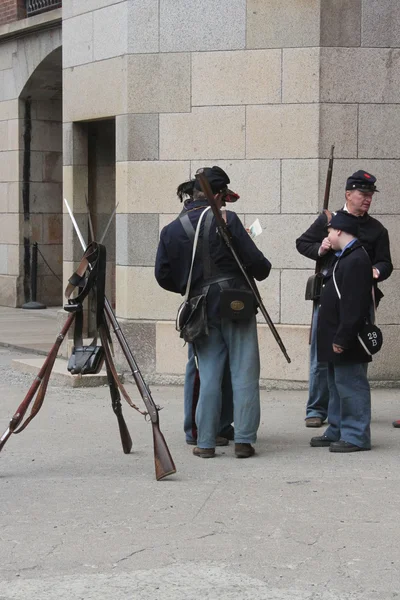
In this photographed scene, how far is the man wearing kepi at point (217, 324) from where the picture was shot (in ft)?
25.0

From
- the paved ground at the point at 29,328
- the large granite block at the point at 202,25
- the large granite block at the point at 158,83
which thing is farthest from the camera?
the paved ground at the point at 29,328

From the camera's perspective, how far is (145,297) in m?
10.8

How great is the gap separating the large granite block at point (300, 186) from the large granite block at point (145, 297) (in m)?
1.35

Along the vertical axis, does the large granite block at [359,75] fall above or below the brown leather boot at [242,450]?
above

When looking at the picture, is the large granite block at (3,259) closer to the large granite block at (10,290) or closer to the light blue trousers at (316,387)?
the large granite block at (10,290)

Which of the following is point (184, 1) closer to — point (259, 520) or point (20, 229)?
point (259, 520)

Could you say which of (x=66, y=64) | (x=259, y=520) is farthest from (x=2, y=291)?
(x=259, y=520)

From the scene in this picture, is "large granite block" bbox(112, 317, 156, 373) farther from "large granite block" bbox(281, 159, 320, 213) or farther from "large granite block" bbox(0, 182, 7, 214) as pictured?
"large granite block" bbox(0, 182, 7, 214)

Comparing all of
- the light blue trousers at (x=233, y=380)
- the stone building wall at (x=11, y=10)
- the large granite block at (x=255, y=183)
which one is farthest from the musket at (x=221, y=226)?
the stone building wall at (x=11, y=10)

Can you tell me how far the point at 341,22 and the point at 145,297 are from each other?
2.98 m

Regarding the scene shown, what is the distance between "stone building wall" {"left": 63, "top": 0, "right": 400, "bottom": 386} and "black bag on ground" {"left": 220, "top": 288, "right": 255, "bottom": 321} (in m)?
2.73

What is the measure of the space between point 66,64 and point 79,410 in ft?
12.9

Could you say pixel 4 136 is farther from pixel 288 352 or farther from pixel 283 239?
pixel 288 352

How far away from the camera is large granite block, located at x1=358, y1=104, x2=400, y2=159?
1021 cm
